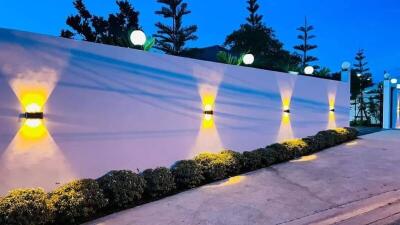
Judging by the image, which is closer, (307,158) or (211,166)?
(211,166)

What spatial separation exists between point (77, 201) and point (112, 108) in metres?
1.95

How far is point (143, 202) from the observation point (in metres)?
6.25

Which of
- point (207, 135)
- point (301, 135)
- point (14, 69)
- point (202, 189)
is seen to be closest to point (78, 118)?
point (14, 69)

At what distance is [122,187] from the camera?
592cm

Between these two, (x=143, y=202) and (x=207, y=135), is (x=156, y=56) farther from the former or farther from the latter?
(x=143, y=202)

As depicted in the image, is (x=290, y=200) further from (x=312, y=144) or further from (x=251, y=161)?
(x=312, y=144)

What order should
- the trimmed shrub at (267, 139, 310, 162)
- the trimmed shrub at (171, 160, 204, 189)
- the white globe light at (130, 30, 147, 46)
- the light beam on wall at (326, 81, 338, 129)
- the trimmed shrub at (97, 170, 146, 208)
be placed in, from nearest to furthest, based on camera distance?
the trimmed shrub at (97, 170, 146, 208) < the trimmed shrub at (171, 160, 204, 189) < the white globe light at (130, 30, 147, 46) < the trimmed shrub at (267, 139, 310, 162) < the light beam on wall at (326, 81, 338, 129)

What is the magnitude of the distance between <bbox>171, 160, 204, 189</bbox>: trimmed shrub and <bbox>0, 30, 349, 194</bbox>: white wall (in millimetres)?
560

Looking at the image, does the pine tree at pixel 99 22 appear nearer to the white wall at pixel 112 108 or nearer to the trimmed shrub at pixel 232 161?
the white wall at pixel 112 108

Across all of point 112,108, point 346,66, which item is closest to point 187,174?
point 112,108

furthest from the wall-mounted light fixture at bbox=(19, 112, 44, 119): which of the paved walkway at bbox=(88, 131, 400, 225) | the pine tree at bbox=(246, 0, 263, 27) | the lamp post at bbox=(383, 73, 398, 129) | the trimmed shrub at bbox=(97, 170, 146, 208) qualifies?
the pine tree at bbox=(246, 0, 263, 27)

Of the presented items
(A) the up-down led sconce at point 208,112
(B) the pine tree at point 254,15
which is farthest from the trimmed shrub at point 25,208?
(B) the pine tree at point 254,15

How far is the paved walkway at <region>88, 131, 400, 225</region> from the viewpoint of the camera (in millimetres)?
5336

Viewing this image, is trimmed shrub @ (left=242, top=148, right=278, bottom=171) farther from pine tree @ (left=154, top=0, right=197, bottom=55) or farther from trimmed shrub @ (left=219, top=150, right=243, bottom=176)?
pine tree @ (left=154, top=0, right=197, bottom=55)
